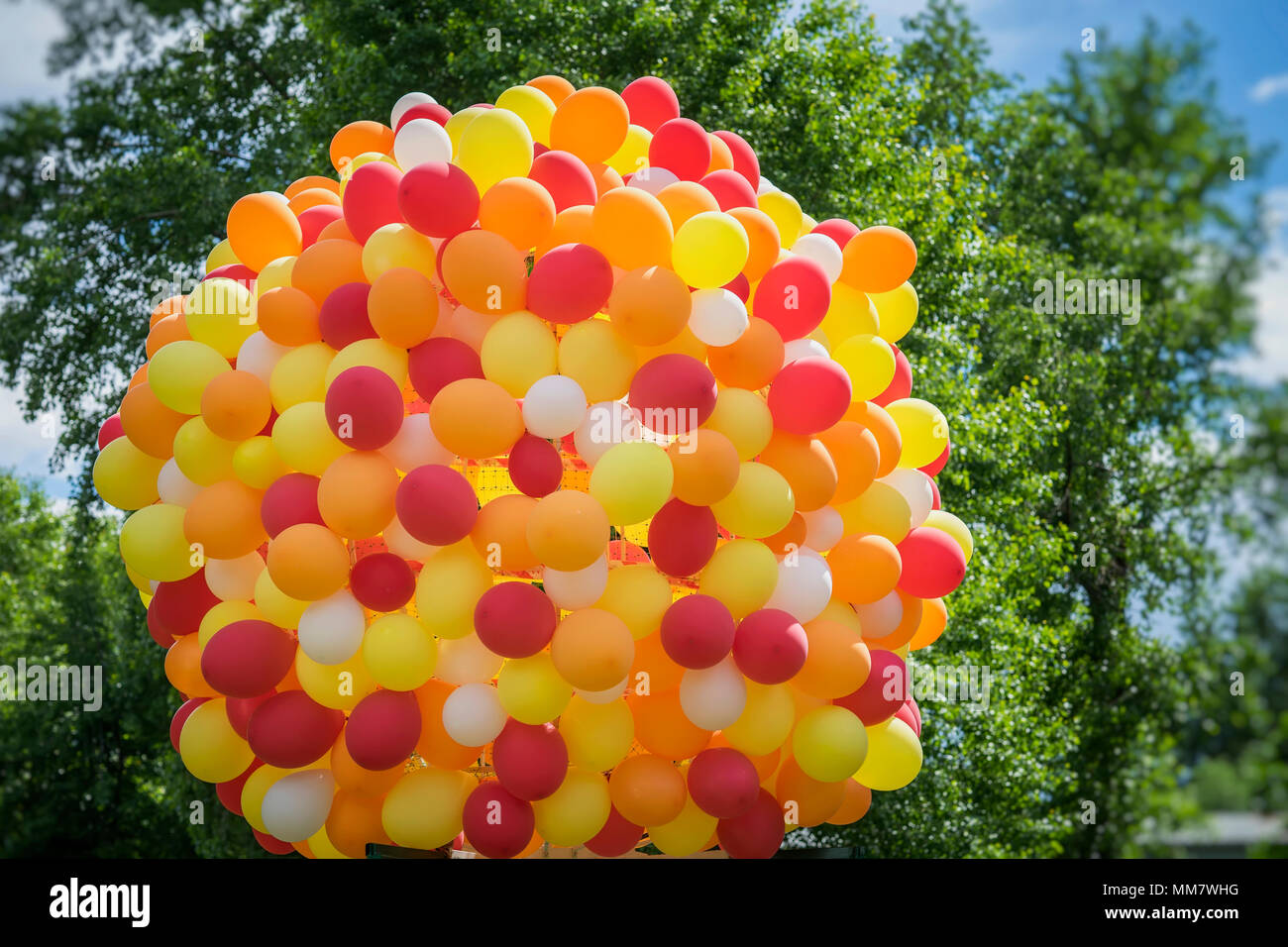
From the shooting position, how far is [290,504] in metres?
4.73

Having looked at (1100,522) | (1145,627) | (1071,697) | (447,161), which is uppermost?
(447,161)

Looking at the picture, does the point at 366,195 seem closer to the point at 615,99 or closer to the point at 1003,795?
the point at 615,99

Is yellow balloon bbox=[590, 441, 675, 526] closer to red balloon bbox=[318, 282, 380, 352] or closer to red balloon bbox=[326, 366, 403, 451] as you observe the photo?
red balloon bbox=[326, 366, 403, 451]

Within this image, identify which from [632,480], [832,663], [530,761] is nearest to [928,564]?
[832,663]

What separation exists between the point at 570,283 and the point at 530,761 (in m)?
1.97

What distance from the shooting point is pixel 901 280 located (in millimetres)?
5582

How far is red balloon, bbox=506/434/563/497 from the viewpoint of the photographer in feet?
15.0

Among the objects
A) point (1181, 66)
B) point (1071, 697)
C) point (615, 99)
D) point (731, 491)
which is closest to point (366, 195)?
point (615, 99)

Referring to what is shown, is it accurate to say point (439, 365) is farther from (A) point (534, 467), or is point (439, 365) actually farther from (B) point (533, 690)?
(B) point (533, 690)

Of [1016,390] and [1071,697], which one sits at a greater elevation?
[1016,390]

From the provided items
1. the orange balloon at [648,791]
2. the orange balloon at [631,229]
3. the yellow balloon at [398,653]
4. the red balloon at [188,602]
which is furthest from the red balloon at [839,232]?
the red balloon at [188,602]

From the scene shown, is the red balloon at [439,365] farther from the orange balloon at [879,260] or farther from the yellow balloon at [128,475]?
the orange balloon at [879,260]
